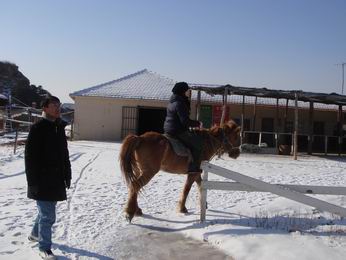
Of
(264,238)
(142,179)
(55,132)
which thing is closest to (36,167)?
(55,132)

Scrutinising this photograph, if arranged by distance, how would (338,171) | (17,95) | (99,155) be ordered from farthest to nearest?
1. (17,95)
2. (99,155)
3. (338,171)

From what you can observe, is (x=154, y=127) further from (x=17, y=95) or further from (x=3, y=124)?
(x=17, y=95)

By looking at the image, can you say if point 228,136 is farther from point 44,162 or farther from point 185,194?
point 44,162

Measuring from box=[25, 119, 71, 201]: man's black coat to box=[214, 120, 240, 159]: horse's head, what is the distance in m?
3.31

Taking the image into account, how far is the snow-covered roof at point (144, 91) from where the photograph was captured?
27.0 meters

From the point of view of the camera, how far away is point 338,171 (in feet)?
50.1

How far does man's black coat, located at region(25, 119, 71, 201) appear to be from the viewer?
16.5 ft

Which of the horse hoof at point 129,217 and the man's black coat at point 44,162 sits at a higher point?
Result: the man's black coat at point 44,162

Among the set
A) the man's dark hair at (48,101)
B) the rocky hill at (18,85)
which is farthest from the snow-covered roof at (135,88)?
the rocky hill at (18,85)

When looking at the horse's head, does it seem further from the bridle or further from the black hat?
the black hat

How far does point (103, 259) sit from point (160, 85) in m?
26.1

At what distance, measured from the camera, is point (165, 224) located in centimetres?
680

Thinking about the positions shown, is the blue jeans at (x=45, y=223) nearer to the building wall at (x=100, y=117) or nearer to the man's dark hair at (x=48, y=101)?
the man's dark hair at (x=48, y=101)

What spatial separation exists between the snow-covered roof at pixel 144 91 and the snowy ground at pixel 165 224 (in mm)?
16508
